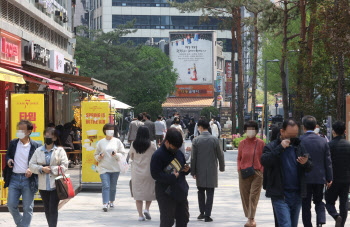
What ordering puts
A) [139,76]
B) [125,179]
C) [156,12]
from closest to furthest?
[125,179]
[139,76]
[156,12]

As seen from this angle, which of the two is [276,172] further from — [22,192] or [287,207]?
[22,192]

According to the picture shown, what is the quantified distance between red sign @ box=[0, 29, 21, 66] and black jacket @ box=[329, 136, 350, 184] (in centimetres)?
1196

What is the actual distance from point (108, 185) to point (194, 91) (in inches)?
3153

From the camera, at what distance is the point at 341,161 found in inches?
414

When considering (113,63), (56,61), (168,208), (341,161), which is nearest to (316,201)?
(341,161)

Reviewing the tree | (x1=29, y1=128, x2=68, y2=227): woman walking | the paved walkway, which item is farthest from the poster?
the tree

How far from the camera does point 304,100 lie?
926 inches

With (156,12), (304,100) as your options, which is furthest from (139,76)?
(156,12)

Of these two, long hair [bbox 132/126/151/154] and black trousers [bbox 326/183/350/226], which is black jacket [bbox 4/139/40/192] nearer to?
long hair [bbox 132/126/151/154]

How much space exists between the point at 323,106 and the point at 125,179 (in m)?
6.78

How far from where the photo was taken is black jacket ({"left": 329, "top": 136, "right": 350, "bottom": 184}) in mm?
10453

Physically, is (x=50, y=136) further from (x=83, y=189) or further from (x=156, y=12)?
(x=156, y=12)

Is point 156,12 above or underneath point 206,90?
above

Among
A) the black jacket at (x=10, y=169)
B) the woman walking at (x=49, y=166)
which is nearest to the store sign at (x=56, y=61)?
the black jacket at (x=10, y=169)
